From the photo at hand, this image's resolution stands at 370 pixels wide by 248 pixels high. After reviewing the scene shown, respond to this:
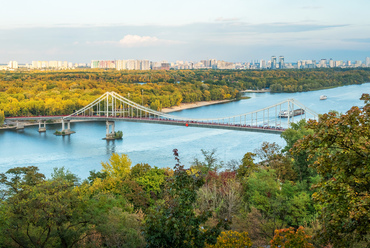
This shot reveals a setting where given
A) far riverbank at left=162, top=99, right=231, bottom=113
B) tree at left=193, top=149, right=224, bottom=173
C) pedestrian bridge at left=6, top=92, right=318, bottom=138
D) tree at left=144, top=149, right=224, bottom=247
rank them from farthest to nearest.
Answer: far riverbank at left=162, top=99, right=231, bottom=113
pedestrian bridge at left=6, top=92, right=318, bottom=138
tree at left=193, top=149, right=224, bottom=173
tree at left=144, top=149, right=224, bottom=247

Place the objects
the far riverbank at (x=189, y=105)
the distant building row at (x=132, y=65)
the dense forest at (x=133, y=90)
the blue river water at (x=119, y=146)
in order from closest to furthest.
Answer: the blue river water at (x=119, y=146) → the dense forest at (x=133, y=90) → the far riverbank at (x=189, y=105) → the distant building row at (x=132, y=65)

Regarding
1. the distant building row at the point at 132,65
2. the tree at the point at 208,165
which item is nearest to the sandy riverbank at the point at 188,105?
the tree at the point at 208,165

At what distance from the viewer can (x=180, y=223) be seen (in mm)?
3176

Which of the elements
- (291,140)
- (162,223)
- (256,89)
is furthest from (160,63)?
(162,223)

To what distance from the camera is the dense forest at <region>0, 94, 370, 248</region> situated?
2.81m

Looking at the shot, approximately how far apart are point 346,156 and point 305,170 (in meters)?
6.29

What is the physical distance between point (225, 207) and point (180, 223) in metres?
3.71

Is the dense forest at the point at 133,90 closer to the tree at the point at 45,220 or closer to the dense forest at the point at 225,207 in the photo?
the dense forest at the point at 225,207

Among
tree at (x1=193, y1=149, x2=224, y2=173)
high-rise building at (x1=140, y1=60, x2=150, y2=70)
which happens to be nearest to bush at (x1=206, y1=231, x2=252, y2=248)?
tree at (x1=193, y1=149, x2=224, y2=173)

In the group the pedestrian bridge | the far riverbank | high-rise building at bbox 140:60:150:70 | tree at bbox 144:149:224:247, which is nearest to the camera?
tree at bbox 144:149:224:247

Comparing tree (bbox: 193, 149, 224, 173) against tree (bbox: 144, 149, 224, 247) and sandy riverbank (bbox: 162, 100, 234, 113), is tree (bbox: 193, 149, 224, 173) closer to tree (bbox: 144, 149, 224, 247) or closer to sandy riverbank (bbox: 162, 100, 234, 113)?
tree (bbox: 144, 149, 224, 247)

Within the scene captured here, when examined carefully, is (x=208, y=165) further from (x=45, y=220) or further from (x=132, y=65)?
(x=132, y=65)

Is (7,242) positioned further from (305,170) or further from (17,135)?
(17,135)

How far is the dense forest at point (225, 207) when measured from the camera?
281cm
